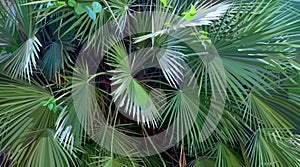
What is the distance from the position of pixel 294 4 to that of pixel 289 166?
0.57 m

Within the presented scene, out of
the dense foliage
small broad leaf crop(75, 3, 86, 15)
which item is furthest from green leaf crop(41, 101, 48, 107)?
small broad leaf crop(75, 3, 86, 15)

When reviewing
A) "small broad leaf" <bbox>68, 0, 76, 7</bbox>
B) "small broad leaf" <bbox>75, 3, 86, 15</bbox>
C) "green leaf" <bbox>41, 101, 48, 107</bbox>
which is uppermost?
"small broad leaf" <bbox>68, 0, 76, 7</bbox>

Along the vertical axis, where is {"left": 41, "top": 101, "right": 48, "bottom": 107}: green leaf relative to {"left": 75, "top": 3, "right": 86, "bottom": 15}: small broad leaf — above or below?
below

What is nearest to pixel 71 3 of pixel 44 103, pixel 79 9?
pixel 79 9

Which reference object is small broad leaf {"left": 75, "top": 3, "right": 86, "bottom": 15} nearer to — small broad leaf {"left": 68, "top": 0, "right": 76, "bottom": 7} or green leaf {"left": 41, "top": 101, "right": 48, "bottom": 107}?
small broad leaf {"left": 68, "top": 0, "right": 76, "bottom": 7}

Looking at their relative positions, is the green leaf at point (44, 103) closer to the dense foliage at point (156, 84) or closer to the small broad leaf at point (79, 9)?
the dense foliage at point (156, 84)

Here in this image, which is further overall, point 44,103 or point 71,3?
point 44,103

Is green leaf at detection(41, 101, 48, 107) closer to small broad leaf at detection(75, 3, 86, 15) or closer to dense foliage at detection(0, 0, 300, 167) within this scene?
dense foliage at detection(0, 0, 300, 167)

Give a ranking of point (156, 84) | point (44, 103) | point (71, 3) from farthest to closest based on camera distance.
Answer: point (156, 84) → point (44, 103) → point (71, 3)

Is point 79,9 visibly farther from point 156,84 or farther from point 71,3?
point 156,84

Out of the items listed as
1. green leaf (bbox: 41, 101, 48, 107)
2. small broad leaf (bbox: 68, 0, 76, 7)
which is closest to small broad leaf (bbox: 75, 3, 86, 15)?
small broad leaf (bbox: 68, 0, 76, 7)

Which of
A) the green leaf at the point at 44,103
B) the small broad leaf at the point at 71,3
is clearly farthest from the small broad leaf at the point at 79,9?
the green leaf at the point at 44,103

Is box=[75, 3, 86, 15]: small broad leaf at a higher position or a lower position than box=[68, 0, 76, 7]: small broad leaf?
lower

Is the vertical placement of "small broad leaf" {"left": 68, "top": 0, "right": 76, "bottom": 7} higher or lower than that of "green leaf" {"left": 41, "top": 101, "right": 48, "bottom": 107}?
higher
